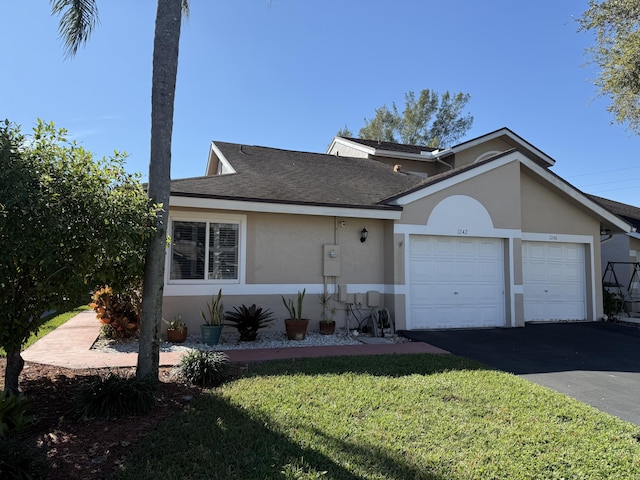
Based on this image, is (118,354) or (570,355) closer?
(118,354)

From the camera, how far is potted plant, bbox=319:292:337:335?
10.1 metres

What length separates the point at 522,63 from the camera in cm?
1614

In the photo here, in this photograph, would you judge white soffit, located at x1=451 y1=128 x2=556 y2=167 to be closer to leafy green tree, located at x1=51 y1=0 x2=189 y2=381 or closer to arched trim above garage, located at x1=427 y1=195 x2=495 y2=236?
arched trim above garage, located at x1=427 y1=195 x2=495 y2=236

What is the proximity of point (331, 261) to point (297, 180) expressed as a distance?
9.65ft

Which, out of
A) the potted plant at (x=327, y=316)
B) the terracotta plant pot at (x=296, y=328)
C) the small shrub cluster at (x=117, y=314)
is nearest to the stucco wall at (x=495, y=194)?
the potted plant at (x=327, y=316)

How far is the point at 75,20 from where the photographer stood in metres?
6.57

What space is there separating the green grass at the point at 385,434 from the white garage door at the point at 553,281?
22.7 feet

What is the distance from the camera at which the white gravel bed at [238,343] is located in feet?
27.6

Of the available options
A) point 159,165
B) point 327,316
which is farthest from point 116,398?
point 327,316

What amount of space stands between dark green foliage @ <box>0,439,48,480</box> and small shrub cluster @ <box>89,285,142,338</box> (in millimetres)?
5777

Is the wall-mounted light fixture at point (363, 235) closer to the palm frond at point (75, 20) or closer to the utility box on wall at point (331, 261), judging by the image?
the utility box on wall at point (331, 261)

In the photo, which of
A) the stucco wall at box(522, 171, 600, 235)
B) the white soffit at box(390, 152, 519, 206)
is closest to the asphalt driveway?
the stucco wall at box(522, 171, 600, 235)

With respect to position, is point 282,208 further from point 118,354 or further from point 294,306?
point 118,354

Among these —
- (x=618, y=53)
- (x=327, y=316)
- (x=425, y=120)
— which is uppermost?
(x=425, y=120)
